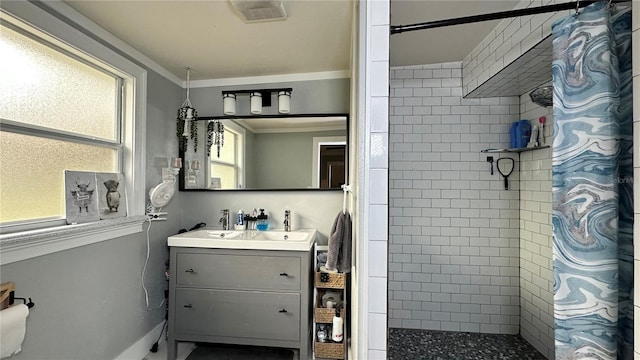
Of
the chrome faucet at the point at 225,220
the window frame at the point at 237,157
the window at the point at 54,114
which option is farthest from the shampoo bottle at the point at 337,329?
the window at the point at 54,114

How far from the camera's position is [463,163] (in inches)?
93.7

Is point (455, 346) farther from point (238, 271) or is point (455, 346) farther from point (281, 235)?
point (238, 271)

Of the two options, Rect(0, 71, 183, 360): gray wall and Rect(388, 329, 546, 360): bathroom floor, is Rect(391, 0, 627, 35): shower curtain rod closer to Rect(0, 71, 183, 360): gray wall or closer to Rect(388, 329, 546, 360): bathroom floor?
Rect(0, 71, 183, 360): gray wall

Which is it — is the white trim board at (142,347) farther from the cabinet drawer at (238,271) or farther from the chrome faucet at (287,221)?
the chrome faucet at (287,221)

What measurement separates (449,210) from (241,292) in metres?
1.75

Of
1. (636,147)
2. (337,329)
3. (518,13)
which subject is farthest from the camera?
(337,329)

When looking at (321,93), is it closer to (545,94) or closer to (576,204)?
(545,94)

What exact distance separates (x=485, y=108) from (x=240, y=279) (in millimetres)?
2317

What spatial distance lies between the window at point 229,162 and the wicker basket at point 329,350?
→ 1.41 meters

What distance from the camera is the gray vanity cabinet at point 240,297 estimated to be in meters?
1.96

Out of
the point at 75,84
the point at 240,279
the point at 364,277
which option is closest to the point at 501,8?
the point at 364,277

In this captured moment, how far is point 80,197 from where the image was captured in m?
1.67

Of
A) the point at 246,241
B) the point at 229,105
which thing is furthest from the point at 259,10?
the point at 246,241

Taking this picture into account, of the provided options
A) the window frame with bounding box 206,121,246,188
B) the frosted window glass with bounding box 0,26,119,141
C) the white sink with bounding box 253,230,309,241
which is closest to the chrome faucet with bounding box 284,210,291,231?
the white sink with bounding box 253,230,309,241
